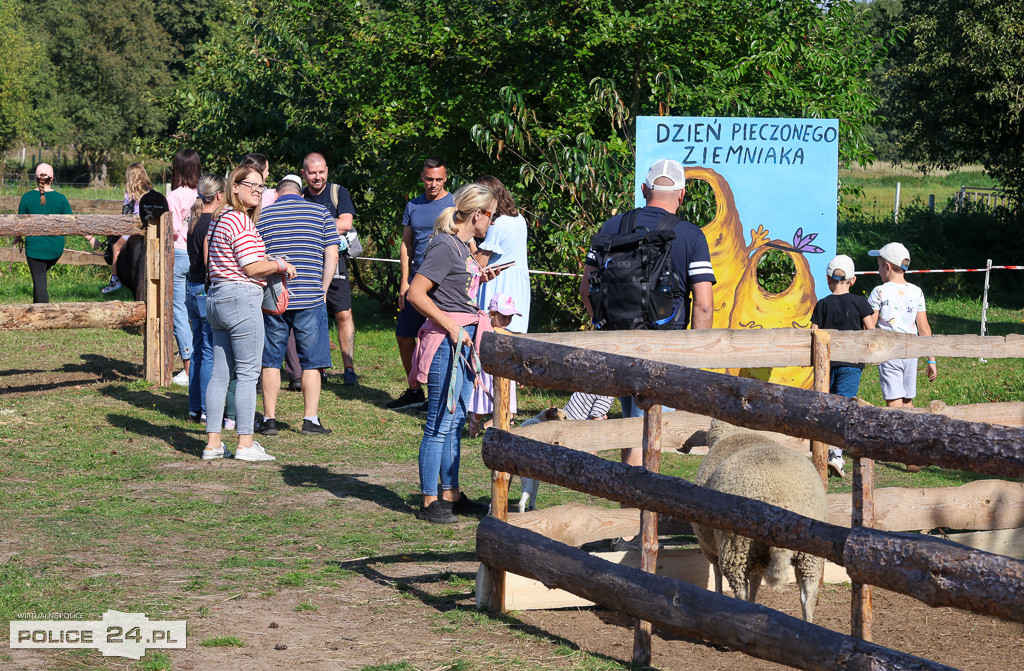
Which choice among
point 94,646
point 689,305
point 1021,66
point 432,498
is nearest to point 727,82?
point 689,305

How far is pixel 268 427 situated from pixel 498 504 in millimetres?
4093

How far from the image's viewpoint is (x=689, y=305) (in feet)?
20.2

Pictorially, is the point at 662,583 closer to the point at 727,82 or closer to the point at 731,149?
the point at 731,149

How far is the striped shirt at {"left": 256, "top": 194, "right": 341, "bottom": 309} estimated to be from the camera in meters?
8.24

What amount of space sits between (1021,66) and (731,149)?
12.3m

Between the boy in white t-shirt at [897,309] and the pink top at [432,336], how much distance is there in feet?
13.4

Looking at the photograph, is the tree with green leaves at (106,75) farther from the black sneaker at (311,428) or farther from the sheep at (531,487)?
the sheep at (531,487)

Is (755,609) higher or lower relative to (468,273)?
lower

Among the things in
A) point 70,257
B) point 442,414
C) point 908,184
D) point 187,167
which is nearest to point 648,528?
point 442,414

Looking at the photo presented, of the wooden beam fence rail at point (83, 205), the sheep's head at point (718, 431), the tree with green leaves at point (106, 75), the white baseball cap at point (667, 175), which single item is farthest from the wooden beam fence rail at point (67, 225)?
the tree with green leaves at point (106, 75)

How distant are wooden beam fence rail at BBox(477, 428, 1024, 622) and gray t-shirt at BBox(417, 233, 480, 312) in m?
1.33

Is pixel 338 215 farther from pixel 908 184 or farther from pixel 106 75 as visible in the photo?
pixel 106 75

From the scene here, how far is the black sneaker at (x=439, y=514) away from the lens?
619 cm

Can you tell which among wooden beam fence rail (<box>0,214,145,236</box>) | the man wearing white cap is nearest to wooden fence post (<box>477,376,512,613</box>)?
the man wearing white cap
